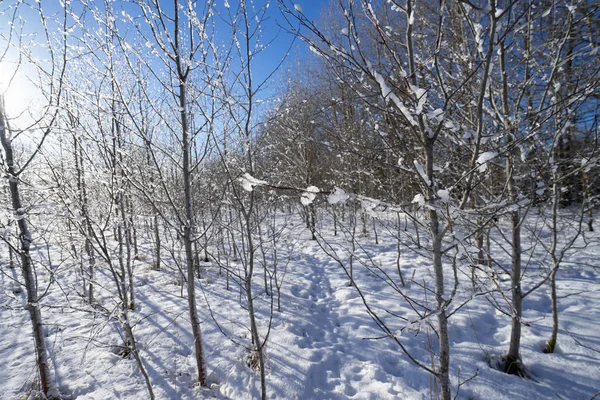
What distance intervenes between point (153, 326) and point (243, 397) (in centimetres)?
229

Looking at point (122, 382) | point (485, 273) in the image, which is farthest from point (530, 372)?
point (122, 382)

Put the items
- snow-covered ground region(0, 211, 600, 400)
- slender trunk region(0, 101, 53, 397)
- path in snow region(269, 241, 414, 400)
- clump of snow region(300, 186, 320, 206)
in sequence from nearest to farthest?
clump of snow region(300, 186, 320, 206) → slender trunk region(0, 101, 53, 397) → snow-covered ground region(0, 211, 600, 400) → path in snow region(269, 241, 414, 400)

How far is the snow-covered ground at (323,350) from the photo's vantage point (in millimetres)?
2787

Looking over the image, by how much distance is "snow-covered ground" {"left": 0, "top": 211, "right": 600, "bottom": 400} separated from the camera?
2.79 meters

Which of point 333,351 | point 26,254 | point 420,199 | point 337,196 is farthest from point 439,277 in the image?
point 26,254

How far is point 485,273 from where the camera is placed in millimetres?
1227

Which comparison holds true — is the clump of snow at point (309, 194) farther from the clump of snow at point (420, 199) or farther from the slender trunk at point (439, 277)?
the slender trunk at point (439, 277)

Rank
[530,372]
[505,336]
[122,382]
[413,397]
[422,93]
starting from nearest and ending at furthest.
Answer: [422,93], [413,397], [530,372], [122,382], [505,336]

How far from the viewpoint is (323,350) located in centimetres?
354

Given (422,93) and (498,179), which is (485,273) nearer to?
(422,93)

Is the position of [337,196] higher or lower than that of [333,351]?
higher

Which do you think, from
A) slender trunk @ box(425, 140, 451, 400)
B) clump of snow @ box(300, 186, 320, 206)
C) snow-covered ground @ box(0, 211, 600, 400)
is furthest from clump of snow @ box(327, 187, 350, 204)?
snow-covered ground @ box(0, 211, 600, 400)

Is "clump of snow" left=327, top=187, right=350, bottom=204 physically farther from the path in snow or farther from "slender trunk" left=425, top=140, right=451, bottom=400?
the path in snow

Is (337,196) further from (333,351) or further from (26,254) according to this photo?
(26,254)
